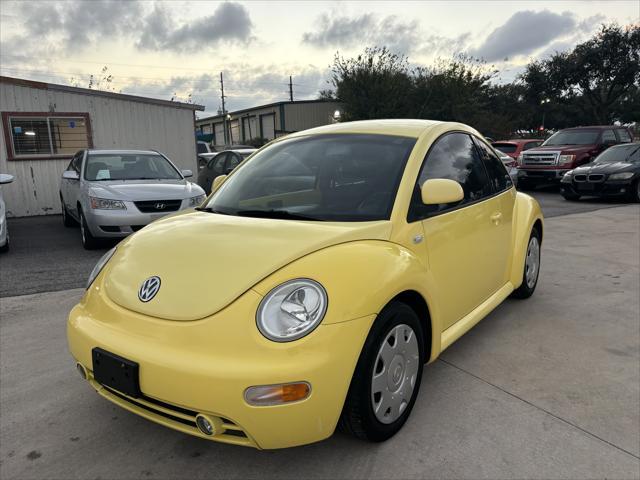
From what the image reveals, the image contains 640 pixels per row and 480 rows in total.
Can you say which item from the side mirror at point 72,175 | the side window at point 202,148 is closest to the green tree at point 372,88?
the side window at point 202,148

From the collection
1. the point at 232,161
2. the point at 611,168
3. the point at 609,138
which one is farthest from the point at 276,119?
the point at 611,168

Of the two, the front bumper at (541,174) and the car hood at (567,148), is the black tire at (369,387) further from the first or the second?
the car hood at (567,148)

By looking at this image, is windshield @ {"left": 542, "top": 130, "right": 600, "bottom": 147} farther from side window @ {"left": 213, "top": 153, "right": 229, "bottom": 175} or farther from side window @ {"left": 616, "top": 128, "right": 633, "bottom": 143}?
side window @ {"left": 213, "top": 153, "right": 229, "bottom": 175}

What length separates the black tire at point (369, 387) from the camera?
202 cm

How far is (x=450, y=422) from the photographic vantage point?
247 cm

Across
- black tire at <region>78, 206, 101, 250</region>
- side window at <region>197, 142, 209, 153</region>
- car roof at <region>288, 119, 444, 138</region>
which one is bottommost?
black tire at <region>78, 206, 101, 250</region>

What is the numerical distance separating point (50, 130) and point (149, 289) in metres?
10.7

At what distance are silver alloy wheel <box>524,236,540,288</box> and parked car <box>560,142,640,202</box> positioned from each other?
344 inches

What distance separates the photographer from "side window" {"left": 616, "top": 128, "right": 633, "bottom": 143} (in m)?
14.7

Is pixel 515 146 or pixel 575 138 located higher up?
pixel 575 138

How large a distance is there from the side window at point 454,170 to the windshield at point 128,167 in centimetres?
555

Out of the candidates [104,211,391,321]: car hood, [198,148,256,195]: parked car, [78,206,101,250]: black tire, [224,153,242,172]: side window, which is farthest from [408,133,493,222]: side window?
[224,153,242,172]: side window

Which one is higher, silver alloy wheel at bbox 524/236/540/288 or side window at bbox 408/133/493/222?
side window at bbox 408/133/493/222

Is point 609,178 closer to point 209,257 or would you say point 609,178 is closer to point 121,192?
point 121,192
